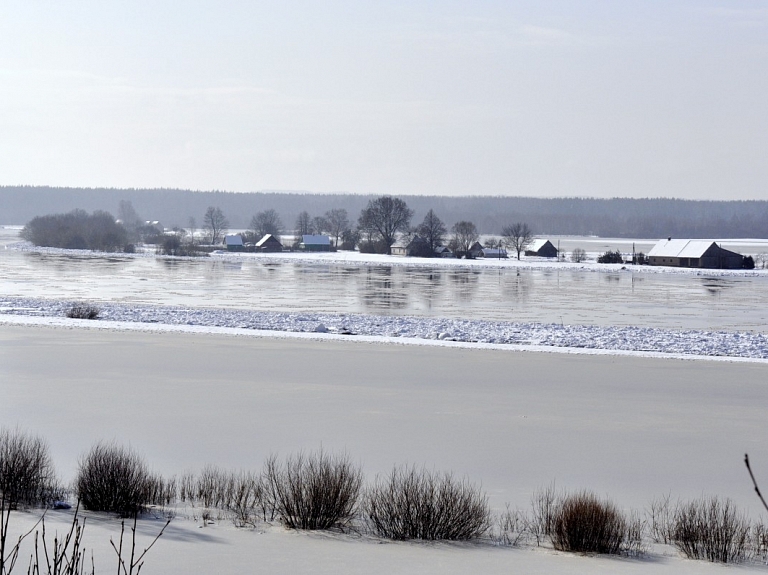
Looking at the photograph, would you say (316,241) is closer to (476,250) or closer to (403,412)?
(476,250)

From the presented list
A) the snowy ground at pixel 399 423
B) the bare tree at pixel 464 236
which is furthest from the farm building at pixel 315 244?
the snowy ground at pixel 399 423

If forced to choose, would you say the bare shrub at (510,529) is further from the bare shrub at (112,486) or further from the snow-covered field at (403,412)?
the bare shrub at (112,486)

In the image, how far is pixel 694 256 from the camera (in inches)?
3189

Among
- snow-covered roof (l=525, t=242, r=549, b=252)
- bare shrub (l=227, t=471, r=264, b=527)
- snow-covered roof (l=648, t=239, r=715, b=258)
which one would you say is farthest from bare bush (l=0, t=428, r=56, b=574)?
snow-covered roof (l=525, t=242, r=549, b=252)

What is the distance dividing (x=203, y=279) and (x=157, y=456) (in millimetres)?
42811

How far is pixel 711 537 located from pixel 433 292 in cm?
3746

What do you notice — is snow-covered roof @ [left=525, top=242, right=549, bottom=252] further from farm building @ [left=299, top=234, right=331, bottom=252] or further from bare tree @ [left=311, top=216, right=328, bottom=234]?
bare tree @ [left=311, top=216, right=328, bottom=234]

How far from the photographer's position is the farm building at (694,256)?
7956 cm

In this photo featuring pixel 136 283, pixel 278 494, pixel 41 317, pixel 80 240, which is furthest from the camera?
pixel 80 240

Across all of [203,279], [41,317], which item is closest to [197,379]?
[41,317]

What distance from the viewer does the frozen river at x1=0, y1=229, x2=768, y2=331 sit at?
34.3 m

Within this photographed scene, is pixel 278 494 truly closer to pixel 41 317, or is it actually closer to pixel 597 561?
pixel 597 561

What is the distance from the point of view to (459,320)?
30688 mm

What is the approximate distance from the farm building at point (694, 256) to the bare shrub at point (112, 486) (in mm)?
76580
